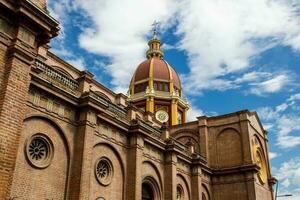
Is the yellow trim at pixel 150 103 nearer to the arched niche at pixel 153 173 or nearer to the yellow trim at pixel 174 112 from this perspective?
the yellow trim at pixel 174 112

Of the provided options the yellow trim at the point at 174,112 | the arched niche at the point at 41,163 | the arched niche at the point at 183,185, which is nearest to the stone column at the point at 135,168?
the arched niche at the point at 41,163

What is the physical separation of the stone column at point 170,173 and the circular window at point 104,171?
6507 mm

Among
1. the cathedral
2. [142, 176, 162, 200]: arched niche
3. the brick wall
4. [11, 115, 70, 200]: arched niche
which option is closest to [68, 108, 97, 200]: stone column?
the cathedral

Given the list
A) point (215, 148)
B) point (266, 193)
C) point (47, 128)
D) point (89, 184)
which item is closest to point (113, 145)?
point (89, 184)

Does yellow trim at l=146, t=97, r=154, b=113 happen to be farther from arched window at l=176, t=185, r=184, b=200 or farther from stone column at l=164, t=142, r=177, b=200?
stone column at l=164, t=142, r=177, b=200

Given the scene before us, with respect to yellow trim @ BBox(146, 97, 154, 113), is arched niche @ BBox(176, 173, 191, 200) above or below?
below

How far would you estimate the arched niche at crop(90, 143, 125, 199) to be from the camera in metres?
20.9

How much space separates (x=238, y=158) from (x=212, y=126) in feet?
14.3

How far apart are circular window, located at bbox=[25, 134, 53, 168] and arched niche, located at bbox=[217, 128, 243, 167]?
75.7 feet

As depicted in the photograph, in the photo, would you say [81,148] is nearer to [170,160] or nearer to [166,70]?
[170,160]

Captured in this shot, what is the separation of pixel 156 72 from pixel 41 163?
43.4 m

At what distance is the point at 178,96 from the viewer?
57375mm

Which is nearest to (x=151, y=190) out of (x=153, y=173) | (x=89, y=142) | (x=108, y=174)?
(x=153, y=173)

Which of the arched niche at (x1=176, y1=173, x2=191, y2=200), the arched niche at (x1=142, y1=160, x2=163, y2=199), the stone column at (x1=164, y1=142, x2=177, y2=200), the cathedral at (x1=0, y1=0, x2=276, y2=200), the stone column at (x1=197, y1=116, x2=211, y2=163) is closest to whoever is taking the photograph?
the cathedral at (x1=0, y1=0, x2=276, y2=200)
